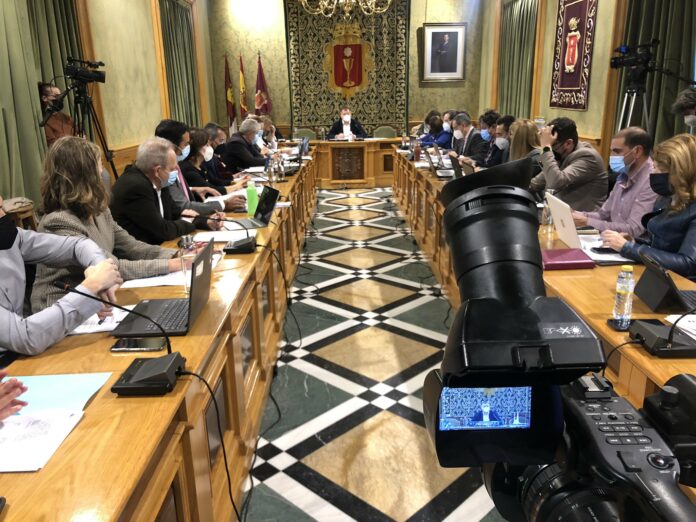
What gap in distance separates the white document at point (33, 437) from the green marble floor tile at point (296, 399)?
1.35 meters

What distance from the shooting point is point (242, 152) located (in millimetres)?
5586

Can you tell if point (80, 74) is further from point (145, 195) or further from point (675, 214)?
point (675, 214)

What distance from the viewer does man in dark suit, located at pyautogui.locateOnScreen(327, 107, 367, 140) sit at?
348 inches

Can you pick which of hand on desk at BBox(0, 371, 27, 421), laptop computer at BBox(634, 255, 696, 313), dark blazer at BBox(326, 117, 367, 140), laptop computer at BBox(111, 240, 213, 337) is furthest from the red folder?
dark blazer at BBox(326, 117, 367, 140)

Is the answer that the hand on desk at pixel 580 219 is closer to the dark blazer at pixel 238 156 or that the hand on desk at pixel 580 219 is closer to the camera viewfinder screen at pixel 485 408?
the camera viewfinder screen at pixel 485 408

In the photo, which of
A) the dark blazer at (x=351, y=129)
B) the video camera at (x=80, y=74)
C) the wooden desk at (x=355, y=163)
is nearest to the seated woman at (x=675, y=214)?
the video camera at (x=80, y=74)

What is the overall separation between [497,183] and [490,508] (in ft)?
4.91

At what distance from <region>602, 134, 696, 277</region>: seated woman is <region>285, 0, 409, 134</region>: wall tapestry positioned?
8.04 meters

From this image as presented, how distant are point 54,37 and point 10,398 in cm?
416

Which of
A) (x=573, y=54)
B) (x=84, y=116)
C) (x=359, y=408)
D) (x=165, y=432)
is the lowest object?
(x=359, y=408)

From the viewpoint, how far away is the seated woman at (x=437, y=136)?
7095mm

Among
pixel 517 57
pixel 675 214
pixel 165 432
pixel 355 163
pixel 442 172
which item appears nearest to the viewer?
pixel 165 432

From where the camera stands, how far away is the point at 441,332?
3.41m

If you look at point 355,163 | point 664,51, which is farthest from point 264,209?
point 355,163
